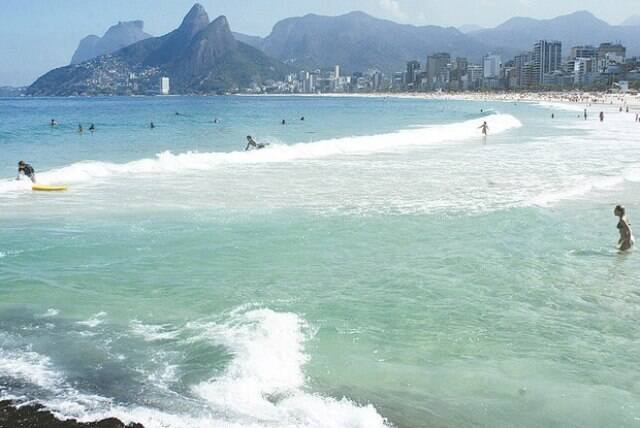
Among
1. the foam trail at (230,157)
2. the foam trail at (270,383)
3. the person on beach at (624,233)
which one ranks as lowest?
the foam trail at (270,383)

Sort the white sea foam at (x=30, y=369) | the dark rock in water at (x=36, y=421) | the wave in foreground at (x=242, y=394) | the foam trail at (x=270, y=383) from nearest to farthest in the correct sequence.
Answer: the dark rock in water at (x=36, y=421) < the wave in foreground at (x=242, y=394) < the foam trail at (x=270, y=383) < the white sea foam at (x=30, y=369)

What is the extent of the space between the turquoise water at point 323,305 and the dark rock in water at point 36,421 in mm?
202

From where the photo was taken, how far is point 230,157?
95.9ft

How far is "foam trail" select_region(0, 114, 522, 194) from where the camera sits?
2247 centimetres

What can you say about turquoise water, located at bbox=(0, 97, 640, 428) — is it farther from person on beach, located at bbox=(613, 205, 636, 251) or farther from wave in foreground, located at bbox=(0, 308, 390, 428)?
person on beach, located at bbox=(613, 205, 636, 251)

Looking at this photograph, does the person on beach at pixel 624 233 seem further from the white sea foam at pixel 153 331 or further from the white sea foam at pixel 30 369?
the white sea foam at pixel 30 369

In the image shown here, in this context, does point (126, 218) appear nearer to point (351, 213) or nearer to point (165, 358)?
point (351, 213)

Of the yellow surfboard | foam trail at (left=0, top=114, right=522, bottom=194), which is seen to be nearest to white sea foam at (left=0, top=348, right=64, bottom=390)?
the yellow surfboard

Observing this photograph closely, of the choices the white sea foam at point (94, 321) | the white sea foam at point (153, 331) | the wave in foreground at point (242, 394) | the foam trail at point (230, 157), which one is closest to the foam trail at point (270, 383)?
the wave in foreground at point (242, 394)

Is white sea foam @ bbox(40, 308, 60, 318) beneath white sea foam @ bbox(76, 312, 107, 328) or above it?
above

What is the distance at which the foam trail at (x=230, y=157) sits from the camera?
22.5 m

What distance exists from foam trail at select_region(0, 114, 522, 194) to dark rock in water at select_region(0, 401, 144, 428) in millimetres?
15528

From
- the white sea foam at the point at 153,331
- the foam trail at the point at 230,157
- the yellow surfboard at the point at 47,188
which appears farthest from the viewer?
the foam trail at the point at 230,157

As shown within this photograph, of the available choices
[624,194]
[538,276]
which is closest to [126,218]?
[538,276]
